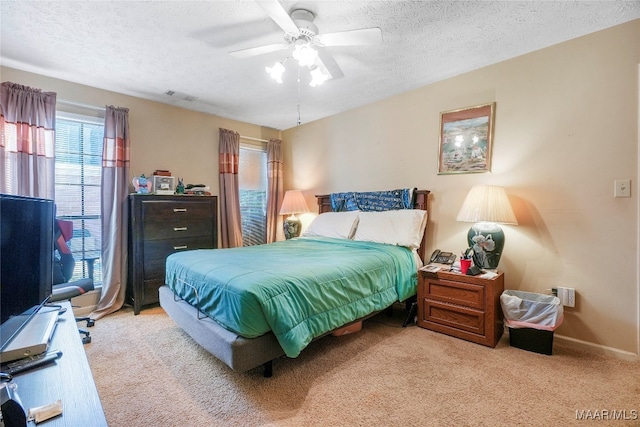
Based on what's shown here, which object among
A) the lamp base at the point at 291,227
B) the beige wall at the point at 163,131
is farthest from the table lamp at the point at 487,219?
the beige wall at the point at 163,131

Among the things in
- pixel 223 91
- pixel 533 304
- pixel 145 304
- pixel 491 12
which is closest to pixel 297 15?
pixel 491 12

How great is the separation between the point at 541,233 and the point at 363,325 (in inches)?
68.5

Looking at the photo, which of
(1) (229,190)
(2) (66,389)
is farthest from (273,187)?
(2) (66,389)

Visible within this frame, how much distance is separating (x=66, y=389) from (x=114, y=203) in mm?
2755

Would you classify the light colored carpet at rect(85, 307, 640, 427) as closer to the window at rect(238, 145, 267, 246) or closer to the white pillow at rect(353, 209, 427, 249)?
the white pillow at rect(353, 209, 427, 249)

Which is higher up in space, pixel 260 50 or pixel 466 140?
pixel 260 50

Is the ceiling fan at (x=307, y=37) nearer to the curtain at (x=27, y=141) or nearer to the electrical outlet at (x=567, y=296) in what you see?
the curtain at (x=27, y=141)

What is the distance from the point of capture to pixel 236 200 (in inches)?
165

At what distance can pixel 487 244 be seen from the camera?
2.44 metres

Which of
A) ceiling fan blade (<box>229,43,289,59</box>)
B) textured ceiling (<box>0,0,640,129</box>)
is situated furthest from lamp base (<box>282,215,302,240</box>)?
ceiling fan blade (<box>229,43,289,59</box>)

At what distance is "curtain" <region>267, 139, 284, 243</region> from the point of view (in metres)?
4.63

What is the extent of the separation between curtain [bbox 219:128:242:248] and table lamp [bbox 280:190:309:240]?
2.25ft

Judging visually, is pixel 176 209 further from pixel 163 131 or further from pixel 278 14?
pixel 278 14

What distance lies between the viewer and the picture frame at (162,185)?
3.37m
